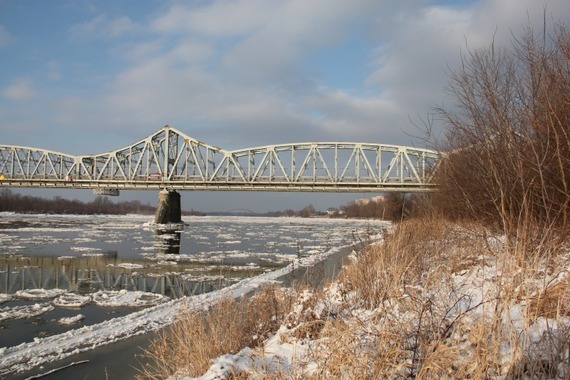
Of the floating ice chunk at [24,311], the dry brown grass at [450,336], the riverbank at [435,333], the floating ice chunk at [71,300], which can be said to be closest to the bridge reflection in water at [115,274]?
the floating ice chunk at [71,300]

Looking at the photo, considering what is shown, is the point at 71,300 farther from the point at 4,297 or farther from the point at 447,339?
the point at 447,339

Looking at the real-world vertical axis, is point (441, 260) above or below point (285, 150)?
below

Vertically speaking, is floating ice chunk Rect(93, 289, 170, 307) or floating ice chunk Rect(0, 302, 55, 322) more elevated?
floating ice chunk Rect(0, 302, 55, 322)

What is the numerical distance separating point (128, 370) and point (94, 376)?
0.46m

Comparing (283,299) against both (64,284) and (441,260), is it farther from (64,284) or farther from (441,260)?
(64,284)

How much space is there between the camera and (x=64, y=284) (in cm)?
1245

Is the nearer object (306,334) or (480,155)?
(306,334)

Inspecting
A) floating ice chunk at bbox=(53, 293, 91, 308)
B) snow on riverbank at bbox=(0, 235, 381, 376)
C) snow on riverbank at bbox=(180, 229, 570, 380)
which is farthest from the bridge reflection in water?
snow on riverbank at bbox=(180, 229, 570, 380)

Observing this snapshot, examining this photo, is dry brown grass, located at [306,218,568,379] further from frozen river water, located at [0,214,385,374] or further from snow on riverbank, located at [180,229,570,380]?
frozen river water, located at [0,214,385,374]

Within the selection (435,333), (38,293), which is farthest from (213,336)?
(38,293)

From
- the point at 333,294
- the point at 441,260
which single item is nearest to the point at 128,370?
the point at 333,294

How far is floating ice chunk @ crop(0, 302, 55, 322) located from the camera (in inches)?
342

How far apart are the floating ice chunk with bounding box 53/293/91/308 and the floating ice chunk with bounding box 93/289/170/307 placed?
25cm

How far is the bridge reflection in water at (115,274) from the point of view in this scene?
12055 mm
